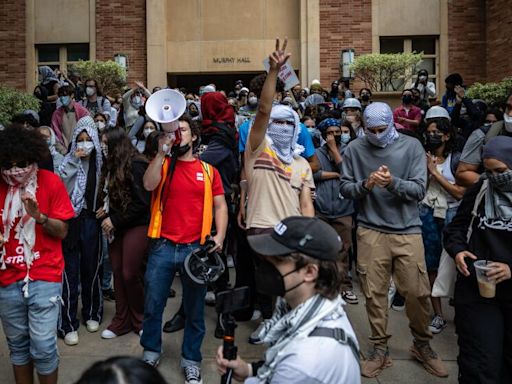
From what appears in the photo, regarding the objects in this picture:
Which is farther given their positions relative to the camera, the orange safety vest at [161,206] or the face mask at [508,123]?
the face mask at [508,123]

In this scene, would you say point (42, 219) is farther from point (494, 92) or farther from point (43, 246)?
point (494, 92)

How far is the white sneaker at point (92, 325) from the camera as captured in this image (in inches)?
223

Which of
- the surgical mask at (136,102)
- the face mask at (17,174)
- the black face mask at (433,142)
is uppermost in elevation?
the surgical mask at (136,102)

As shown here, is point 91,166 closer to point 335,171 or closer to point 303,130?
point 303,130

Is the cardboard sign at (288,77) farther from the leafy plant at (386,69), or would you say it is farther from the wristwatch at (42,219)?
the leafy plant at (386,69)

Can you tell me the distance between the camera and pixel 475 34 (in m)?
19.0

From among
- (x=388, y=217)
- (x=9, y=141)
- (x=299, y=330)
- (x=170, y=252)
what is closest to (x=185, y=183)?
(x=170, y=252)

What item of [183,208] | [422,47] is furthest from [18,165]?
[422,47]

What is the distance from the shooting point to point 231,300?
2.55m

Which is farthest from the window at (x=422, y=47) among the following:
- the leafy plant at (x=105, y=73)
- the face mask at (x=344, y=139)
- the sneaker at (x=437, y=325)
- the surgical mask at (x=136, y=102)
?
the sneaker at (x=437, y=325)

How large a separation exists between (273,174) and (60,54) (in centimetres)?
1756

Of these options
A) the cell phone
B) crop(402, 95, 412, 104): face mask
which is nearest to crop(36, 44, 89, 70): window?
crop(402, 95, 412, 104): face mask

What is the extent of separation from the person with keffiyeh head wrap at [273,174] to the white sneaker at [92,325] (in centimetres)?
187

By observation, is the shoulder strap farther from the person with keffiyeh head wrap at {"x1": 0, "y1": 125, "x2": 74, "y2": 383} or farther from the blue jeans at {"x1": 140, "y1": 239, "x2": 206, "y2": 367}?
the blue jeans at {"x1": 140, "y1": 239, "x2": 206, "y2": 367}
